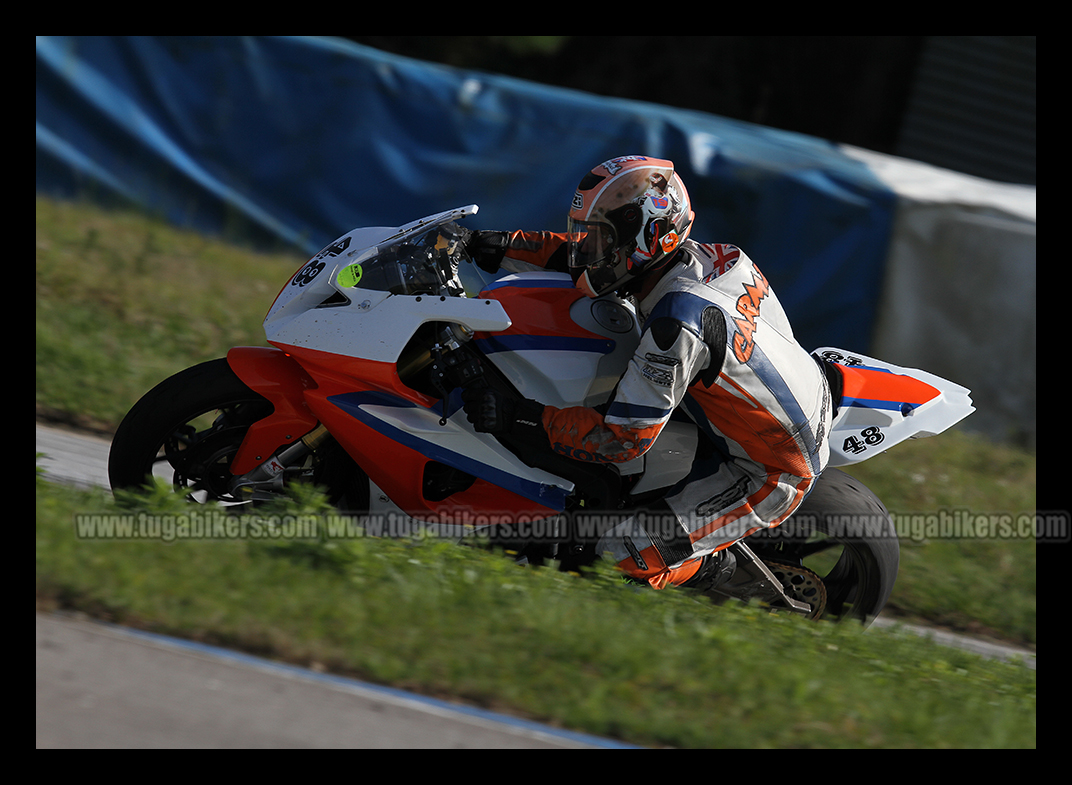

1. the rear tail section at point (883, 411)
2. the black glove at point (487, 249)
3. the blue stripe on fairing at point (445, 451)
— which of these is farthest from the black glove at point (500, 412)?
the rear tail section at point (883, 411)

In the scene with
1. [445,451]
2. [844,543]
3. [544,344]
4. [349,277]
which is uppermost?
[349,277]

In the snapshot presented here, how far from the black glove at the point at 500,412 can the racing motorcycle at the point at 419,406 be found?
0.07 metres

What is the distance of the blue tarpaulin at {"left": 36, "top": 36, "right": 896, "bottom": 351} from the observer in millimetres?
8352

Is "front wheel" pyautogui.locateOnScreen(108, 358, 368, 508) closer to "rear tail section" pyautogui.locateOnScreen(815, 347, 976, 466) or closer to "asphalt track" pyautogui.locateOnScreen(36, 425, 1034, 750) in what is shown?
"asphalt track" pyautogui.locateOnScreen(36, 425, 1034, 750)

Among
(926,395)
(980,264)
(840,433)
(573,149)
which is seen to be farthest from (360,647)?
(980,264)

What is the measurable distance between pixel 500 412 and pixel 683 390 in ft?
2.18

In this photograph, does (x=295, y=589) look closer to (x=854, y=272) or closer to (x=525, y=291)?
(x=525, y=291)

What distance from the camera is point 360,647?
299 centimetres

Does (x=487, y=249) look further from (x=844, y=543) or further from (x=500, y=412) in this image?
(x=844, y=543)

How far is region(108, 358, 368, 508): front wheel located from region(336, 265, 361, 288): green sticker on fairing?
0.53 meters

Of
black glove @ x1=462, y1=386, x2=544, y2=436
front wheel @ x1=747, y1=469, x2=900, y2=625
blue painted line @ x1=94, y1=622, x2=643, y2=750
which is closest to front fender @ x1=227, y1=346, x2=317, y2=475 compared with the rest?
black glove @ x1=462, y1=386, x2=544, y2=436

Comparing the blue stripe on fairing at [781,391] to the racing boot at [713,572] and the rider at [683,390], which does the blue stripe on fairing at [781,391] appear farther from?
the racing boot at [713,572]

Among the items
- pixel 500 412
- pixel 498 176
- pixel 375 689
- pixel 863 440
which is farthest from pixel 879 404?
pixel 498 176

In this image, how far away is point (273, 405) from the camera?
3.80 m
